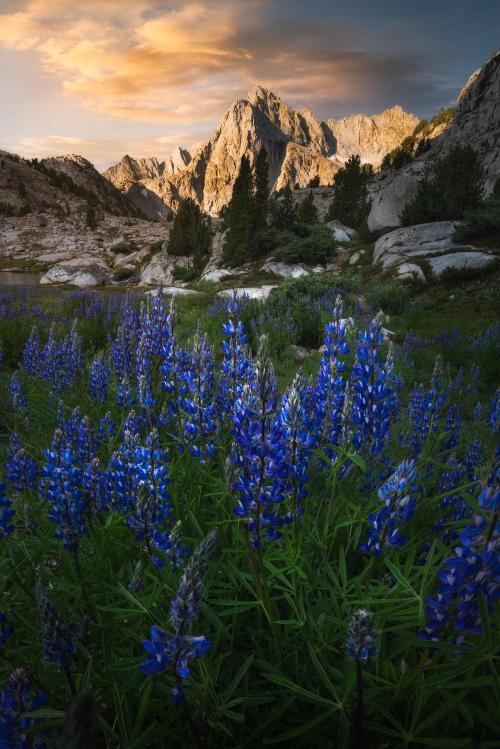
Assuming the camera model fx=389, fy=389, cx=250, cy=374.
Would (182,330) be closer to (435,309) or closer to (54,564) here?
(54,564)

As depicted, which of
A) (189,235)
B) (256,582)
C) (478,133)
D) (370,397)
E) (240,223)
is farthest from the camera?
(478,133)

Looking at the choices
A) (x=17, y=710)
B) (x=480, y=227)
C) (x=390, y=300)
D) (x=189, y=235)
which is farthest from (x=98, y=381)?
(x=189, y=235)

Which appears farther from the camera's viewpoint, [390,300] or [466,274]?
[466,274]

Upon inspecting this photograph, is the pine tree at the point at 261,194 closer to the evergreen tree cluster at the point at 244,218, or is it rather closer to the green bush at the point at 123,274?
the evergreen tree cluster at the point at 244,218

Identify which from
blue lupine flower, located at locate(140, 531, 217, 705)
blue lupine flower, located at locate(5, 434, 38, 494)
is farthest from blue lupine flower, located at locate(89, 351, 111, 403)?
blue lupine flower, located at locate(140, 531, 217, 705)

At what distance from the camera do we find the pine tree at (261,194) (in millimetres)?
35688

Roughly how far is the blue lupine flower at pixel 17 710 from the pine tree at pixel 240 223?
34.0m

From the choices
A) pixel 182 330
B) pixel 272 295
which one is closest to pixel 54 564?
pixel 182 330

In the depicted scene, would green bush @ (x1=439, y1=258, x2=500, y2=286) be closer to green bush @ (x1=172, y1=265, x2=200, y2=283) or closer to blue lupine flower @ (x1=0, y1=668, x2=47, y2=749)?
blue lupine flower @ (x1=0, y1=668, x2=47, y2=749)

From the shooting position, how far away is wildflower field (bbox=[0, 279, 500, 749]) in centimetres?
131

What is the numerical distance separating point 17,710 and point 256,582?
38.8 inches

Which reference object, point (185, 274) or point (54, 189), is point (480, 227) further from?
point (54, 189)

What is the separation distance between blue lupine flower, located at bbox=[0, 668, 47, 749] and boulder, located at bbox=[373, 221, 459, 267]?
23130 millimetres

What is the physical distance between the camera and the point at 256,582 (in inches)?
72.0
